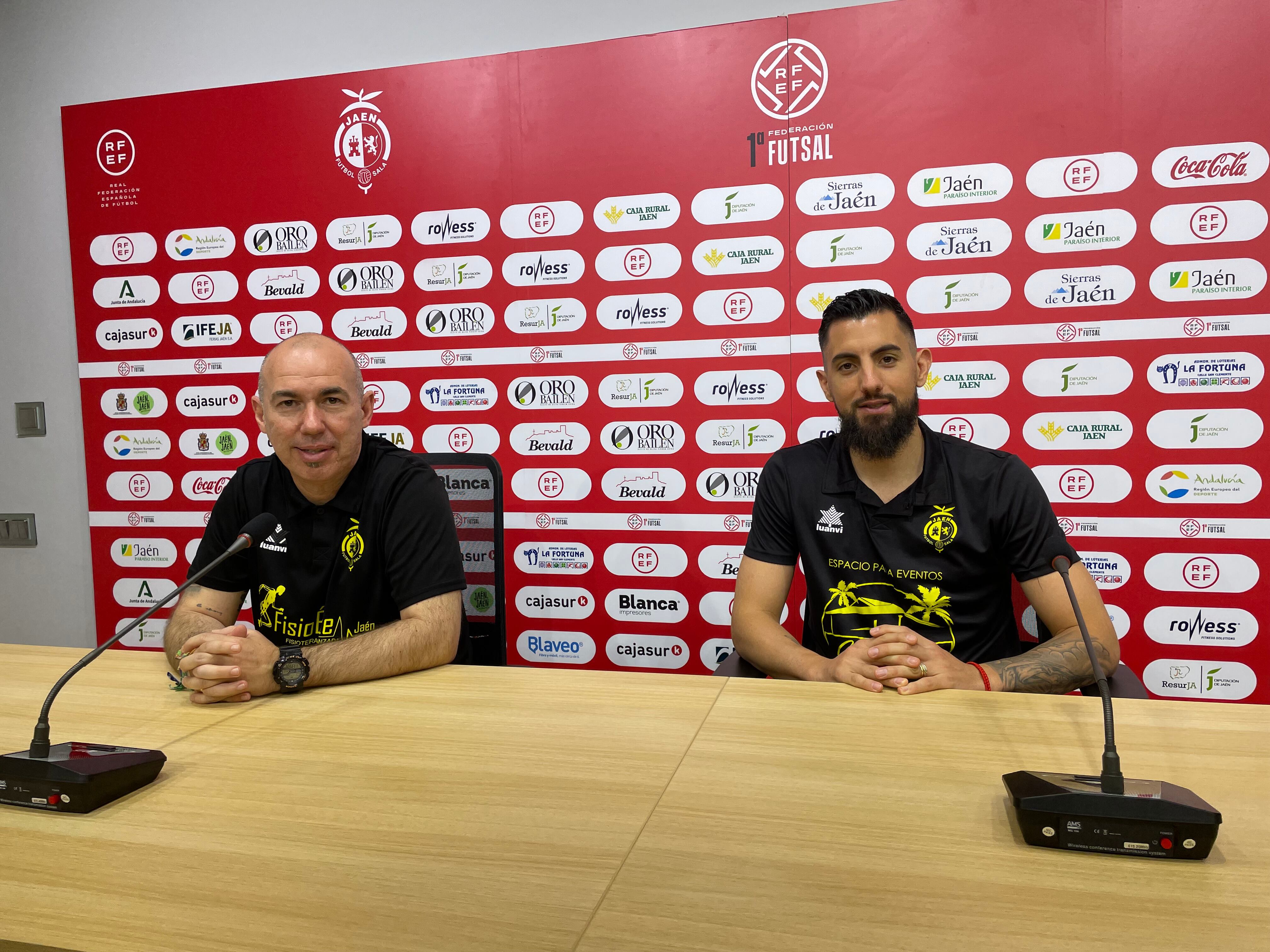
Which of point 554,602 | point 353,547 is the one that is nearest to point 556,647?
point 554,602

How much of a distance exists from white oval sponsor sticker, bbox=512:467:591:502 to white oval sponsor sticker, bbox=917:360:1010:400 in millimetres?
1102

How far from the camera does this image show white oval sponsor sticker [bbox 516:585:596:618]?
2682 mm

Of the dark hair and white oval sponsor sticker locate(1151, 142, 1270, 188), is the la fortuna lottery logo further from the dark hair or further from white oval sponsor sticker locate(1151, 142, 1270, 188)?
white oval sponsor sticker locate(1151, 142, 1270, 188)

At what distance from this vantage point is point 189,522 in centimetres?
297

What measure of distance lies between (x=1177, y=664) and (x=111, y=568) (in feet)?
12.0

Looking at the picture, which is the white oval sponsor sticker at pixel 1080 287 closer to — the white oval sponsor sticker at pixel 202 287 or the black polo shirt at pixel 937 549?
the black polo shirt at pixel 937 549

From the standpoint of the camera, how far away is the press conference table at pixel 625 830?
0.69m

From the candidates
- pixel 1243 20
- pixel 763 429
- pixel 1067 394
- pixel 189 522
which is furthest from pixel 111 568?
pixel 1243 20

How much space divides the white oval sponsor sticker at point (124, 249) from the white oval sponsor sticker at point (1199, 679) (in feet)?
11.8

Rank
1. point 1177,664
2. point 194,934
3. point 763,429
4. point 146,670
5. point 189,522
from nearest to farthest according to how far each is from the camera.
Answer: point 194,934, point 146,670, point 1177,664, point 763,429, point 189,522

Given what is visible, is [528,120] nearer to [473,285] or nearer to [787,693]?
[473,285]

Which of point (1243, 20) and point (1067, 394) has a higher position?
point (1243, 20)

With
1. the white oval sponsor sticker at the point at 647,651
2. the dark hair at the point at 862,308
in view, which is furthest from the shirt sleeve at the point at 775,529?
the white oval sponsor sticker at the point at 647,651

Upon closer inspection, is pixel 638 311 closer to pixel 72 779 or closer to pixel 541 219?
pixel 541 219
